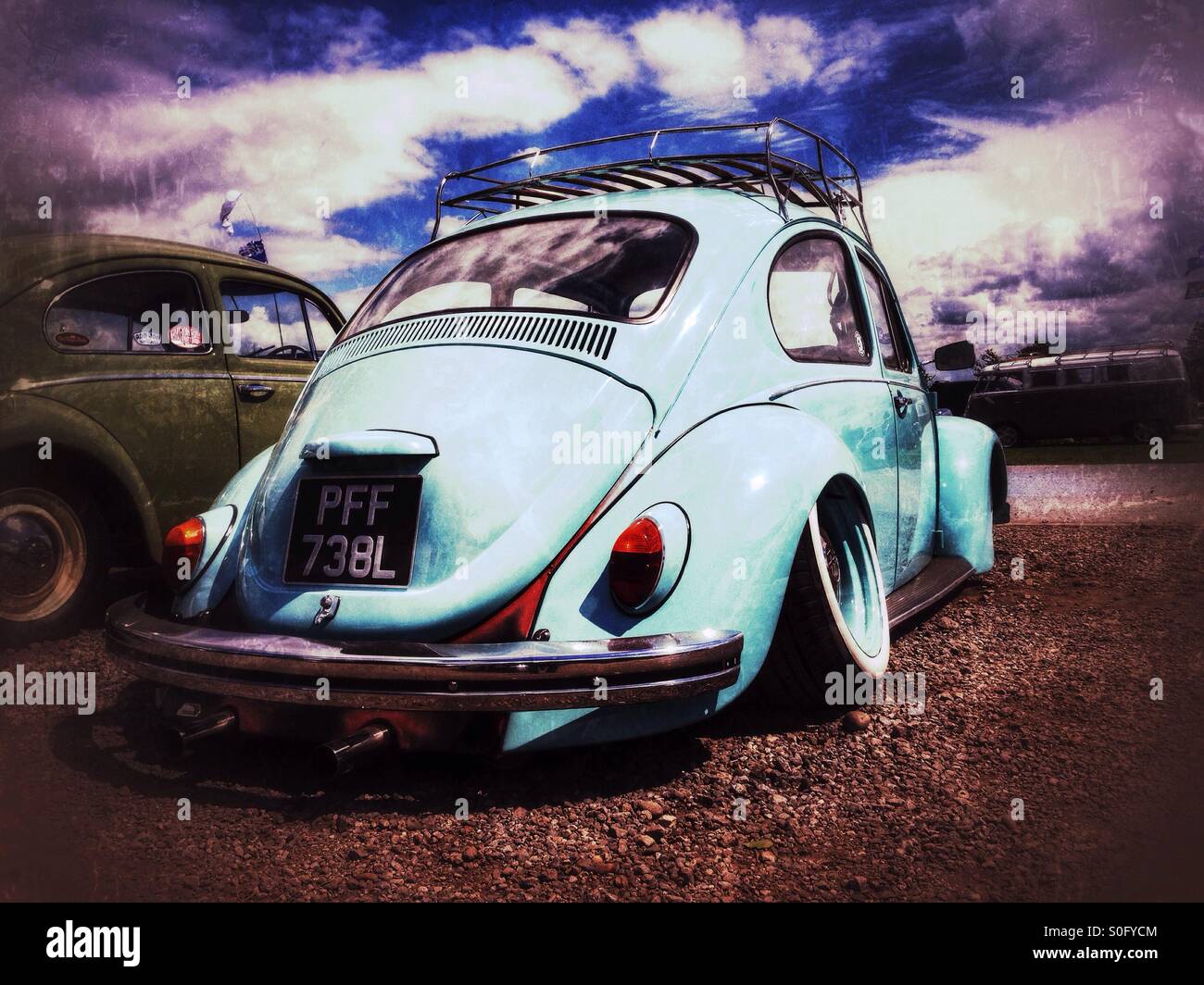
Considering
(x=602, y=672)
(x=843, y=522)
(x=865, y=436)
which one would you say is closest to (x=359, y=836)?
(x=602, y=672)

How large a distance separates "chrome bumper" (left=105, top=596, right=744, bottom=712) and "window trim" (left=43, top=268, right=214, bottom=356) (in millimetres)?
2705

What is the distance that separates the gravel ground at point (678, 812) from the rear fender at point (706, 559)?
0.78 ft

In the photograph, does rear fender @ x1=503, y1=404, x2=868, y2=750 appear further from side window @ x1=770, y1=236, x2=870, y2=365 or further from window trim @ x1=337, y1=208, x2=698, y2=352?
side window @ x1=770, y1=236, x2=870, y2=365

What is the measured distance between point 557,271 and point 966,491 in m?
2.61

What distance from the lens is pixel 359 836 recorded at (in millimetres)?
2262

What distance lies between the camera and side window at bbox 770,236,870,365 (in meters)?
3.27

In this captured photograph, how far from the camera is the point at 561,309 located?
2.94 m

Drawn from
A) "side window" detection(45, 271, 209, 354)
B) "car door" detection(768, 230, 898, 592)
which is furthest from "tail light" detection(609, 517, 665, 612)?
"side window" detection(45, 271, 209, 354)

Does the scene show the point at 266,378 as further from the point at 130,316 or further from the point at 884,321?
the point at 884,321

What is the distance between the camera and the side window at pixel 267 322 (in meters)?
5.17

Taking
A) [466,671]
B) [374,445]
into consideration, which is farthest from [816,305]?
[466,671]

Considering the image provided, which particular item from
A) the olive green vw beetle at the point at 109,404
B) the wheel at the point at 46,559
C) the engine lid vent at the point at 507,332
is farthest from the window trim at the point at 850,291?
the wheel at the point at 46,559

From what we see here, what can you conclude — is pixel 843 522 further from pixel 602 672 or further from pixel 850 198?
pixel 850 198
